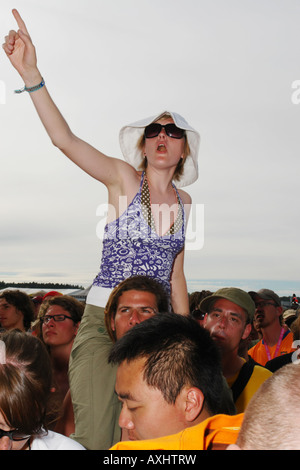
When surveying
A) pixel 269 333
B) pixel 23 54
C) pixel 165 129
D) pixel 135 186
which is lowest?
pixel 269 333

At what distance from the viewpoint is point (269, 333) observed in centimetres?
493

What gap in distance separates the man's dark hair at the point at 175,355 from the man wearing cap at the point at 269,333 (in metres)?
3.35

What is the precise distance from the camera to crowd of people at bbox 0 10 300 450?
1449mm

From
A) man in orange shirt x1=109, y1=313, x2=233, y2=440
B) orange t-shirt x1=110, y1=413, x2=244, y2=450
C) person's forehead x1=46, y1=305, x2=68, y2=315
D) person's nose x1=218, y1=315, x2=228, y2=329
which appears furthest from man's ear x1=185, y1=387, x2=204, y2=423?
person's forehead x1=46, y1=305, x2=68, y2=315

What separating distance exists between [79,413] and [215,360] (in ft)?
2.29

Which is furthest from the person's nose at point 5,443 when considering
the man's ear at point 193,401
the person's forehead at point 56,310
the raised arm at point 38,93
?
the person's forehead at point 56,310

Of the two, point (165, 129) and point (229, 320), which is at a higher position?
point (165, 129)

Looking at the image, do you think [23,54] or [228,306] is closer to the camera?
[23,54]

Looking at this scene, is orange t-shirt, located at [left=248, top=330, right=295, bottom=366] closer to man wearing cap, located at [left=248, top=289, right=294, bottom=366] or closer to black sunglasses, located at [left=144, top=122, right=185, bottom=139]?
man wearing cap, located at [left=248, top=289, right=294, bottom=366]

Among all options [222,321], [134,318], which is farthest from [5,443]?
[222,321]

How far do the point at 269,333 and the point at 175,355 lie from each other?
3586 mm

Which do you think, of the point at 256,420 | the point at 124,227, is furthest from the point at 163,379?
the point at 124,227

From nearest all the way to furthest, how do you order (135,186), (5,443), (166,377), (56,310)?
(166,377), (5,443), (135,186), (56,310)

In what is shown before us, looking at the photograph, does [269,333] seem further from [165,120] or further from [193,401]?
[193,401]
